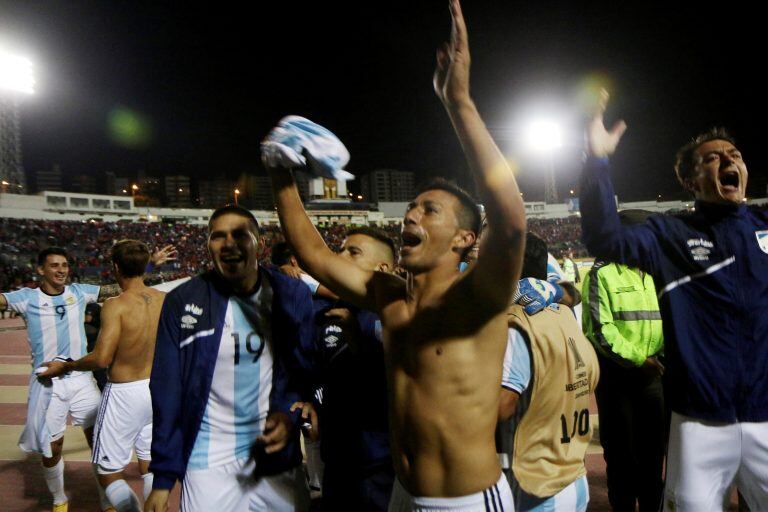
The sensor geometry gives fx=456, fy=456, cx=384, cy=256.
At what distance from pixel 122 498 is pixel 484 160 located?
11.7 ft

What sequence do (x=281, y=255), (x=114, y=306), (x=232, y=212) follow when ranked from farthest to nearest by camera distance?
(x=281, y=255) → (x=114, y=306) → (x=232, y=212)

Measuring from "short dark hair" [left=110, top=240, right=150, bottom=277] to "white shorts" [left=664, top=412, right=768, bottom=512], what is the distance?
414 cm

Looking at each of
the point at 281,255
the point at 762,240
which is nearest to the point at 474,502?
the point at 762,240

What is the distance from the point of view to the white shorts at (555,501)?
216cm

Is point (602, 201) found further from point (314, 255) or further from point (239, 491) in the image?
point (239, 491)

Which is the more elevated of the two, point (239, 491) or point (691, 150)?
point (691, 150)

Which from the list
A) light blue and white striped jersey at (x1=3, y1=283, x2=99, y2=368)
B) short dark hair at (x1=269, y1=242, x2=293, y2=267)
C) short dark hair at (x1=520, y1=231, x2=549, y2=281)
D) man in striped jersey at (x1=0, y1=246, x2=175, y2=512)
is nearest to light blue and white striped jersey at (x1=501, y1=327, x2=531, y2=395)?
short dark hair at (x1=520, y1=231, x2=549, y2=281)

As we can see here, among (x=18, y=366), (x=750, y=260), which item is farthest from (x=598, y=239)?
(x=18, y=366)

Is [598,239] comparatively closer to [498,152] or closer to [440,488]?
[498,152]

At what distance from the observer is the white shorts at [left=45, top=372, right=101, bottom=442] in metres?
4.34

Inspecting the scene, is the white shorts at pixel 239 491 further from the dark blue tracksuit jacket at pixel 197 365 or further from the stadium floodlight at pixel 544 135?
the stadium floodlight at pixel 544 135

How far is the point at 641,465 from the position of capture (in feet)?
10.6

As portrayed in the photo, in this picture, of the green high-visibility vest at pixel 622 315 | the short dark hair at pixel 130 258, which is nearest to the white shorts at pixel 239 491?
the short dark hair at pixel 130 258

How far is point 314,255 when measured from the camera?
7.54 ft
